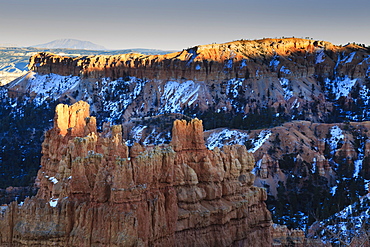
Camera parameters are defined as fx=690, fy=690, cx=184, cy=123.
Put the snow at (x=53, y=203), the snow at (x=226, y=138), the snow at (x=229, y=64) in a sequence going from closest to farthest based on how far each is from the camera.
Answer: the snow at (x=53, y=203), the snow at (x=226, y=138), the snow at (x=229, y=64)

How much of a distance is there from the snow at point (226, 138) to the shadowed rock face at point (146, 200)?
248ft

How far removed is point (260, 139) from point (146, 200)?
87.7 metres

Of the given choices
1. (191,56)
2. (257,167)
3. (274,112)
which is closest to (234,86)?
(191,56)

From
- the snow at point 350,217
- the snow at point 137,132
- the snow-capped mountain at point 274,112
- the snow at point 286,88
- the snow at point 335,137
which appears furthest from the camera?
the snow at point 286,88

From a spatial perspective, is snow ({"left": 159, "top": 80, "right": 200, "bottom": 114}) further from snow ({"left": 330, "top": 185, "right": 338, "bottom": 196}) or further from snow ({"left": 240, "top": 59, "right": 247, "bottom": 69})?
snow ({"left": 330, "top": 185, "right": 338, "bottom": 196})

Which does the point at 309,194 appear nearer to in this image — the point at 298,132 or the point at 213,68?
the point at 298,132

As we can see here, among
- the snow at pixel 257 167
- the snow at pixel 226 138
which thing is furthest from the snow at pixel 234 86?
the snow at pixel 257 167

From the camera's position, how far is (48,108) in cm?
19600

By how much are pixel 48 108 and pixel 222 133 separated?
7597 cm

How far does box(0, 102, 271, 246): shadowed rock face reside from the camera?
Answer: 124 feet

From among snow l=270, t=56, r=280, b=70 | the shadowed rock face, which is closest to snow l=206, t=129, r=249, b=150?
snow l=270, t=56, r=280, b=70

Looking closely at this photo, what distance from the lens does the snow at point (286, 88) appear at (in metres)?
181

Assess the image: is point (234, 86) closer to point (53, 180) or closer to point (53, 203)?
point (53, 180)

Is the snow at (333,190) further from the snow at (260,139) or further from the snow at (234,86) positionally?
the snow at (234,86)
